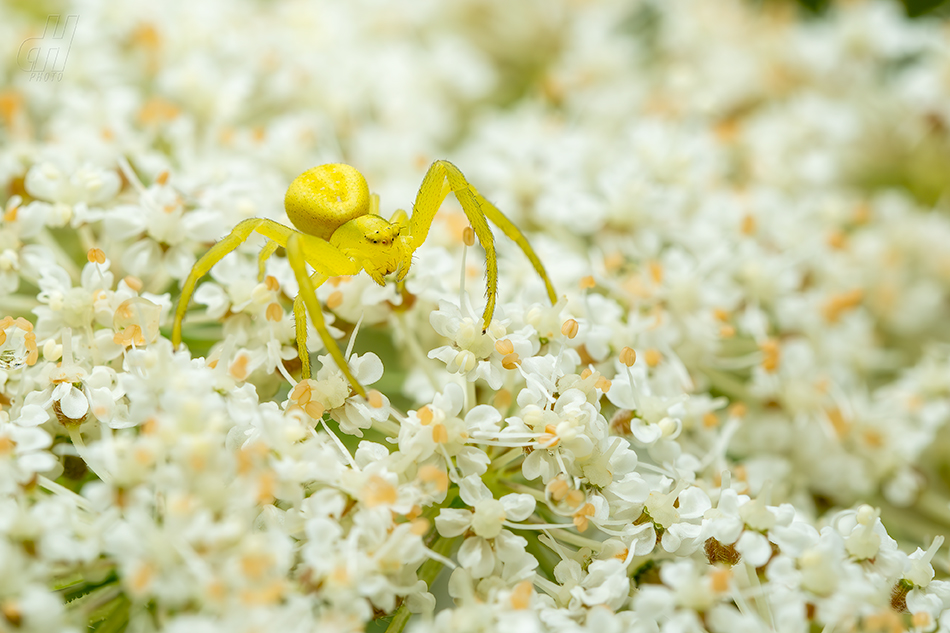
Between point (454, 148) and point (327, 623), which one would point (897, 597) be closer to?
point (327, 623)

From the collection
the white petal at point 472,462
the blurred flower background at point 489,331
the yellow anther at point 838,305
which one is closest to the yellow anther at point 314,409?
the blurred flower background at point 489,331

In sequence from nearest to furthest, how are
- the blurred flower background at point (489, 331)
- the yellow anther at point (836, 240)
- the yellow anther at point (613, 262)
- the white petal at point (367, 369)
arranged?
the blurred flower background at point (489, 331)
the white petal at point (367, 369)
the yellow anther at point (613, 262)
the yellow anther at point (836, 240)

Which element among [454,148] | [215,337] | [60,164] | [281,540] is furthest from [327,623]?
[454,148]

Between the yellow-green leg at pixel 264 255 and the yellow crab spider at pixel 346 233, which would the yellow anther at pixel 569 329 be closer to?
the yellow crab spider at pixel 346 233

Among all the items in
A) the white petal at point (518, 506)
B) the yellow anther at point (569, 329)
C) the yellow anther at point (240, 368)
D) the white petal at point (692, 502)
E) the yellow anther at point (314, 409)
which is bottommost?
the white petal at point (692, 502)

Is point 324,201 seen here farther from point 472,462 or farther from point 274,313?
point 472,462

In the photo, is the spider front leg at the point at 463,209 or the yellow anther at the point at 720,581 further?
the spider front leg at the point at 463,209

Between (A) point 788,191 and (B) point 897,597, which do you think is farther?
(A) point 788,191
